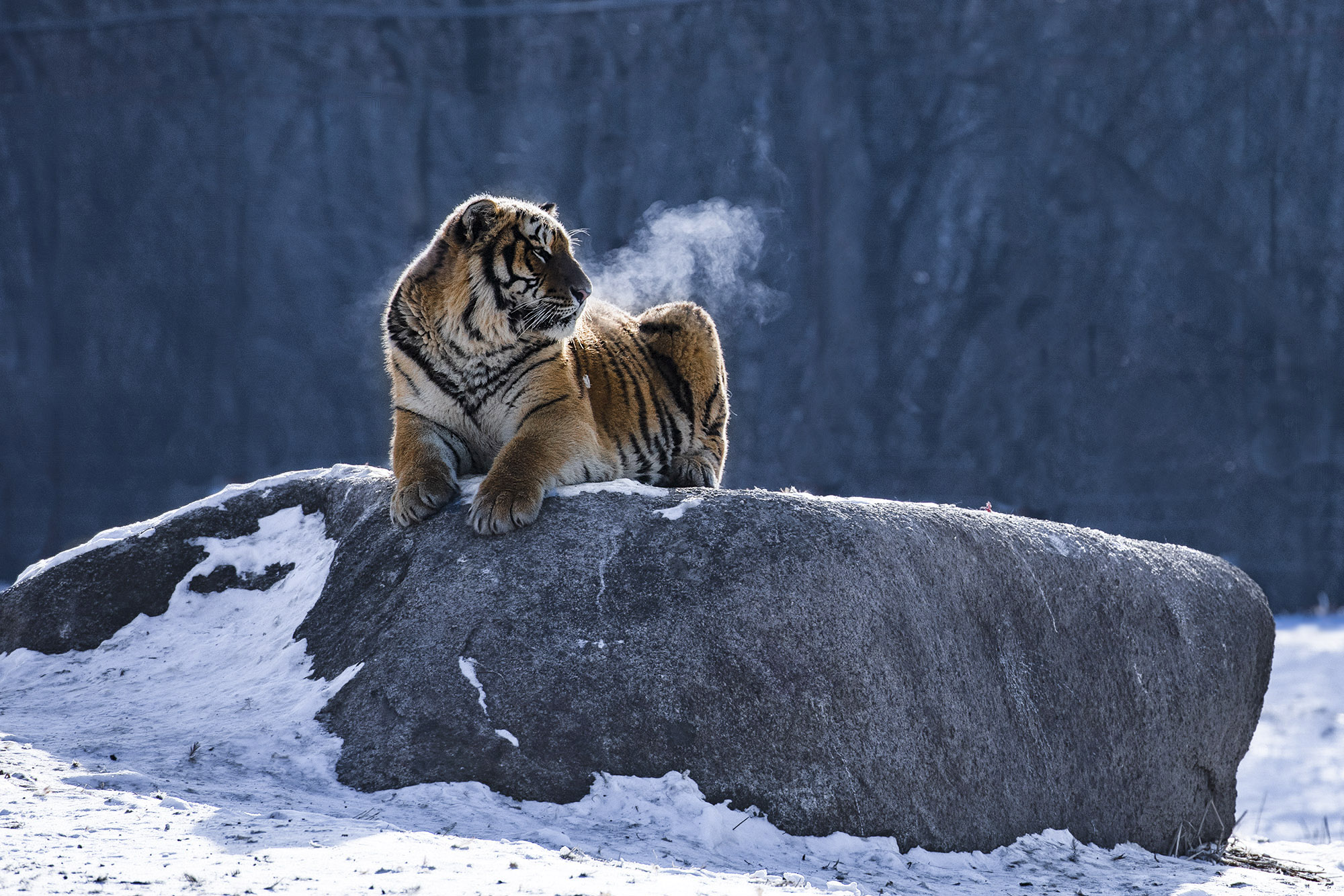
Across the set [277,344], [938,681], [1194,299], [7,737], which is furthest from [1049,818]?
[277,344]

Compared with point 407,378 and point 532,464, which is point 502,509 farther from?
point 407,378

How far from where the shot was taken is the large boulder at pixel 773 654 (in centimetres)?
361

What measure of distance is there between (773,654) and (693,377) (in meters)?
2.03

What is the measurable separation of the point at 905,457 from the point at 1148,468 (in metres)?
3.06

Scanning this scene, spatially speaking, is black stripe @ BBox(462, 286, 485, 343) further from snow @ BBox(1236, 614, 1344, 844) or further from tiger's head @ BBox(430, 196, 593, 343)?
snow @ BBox(1236, 614, 1344, 844)

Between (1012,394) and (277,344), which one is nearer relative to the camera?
(1012,394)

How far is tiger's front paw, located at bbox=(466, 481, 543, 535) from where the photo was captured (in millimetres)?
3928

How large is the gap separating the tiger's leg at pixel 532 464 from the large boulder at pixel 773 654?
9cm

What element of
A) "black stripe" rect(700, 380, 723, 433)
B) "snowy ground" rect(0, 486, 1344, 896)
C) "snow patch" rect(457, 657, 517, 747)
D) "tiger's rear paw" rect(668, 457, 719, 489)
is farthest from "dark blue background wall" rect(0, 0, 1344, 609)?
"snow patch" rect(457, 657, 517, 747)

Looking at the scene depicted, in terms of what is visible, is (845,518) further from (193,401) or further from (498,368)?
(193,401)

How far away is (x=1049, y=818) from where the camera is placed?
417 cm

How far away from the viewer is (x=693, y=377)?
5.52m

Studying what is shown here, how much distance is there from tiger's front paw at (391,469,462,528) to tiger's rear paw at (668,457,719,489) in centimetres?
131

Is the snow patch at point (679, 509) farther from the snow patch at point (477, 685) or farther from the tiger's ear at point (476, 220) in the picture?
the tiger's ear at point (476, 220)
